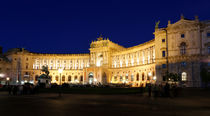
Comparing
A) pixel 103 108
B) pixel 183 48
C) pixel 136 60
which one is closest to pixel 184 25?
pixel 183 48

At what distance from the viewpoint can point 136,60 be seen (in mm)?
100875

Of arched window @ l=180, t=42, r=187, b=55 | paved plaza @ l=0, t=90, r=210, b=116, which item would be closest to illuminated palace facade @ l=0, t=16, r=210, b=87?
arched window @ l=180, t=42, r=187, b=55

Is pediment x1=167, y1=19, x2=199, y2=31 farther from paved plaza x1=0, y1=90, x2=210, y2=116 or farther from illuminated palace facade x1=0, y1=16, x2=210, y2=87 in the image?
paved plaza x1=0, y1=90, x2=210, y2=116

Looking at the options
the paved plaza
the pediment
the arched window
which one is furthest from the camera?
the arched window

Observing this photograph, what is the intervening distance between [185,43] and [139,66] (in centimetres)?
3173

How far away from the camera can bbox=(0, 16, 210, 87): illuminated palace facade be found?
65.3m

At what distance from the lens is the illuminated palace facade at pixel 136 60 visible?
6531 cm

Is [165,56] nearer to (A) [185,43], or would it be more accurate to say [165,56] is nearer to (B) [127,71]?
(A) [185,43]

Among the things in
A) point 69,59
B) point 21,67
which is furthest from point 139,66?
point 21,67

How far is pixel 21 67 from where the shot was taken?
127 meters

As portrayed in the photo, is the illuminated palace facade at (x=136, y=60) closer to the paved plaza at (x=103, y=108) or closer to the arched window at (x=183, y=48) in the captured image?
the arched window at (x=183, y=48)

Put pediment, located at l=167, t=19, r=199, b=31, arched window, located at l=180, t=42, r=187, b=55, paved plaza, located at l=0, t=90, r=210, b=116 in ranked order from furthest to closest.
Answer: arched window, located at l=180, t=42, r=187, b=55
pediment, located at l=167, t=19, r=199, b=31
paved plaza, located at l=0, t=90, r=210, b=116

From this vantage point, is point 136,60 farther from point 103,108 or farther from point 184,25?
point 103,108

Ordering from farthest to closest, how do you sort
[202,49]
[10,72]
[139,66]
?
[10,72], [139,66], [202,49]
